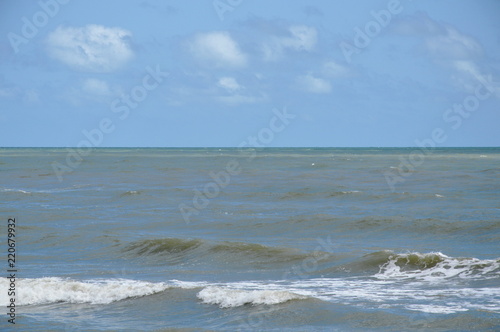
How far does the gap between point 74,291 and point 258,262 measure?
435 cm

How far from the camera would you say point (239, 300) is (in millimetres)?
9898

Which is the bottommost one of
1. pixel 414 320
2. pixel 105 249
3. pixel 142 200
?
pixel 414 320

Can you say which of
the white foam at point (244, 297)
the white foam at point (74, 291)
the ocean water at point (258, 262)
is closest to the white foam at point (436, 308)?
the ocean water at point (258, 262)

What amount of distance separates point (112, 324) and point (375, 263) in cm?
587

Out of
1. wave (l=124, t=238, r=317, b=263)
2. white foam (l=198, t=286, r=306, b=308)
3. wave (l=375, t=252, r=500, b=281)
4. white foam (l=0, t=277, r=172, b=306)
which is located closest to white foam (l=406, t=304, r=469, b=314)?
white foam (l=198, t=286, r=306, b=308)

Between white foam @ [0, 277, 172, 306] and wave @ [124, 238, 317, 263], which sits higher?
wave @ [124, 238, 317, 263]

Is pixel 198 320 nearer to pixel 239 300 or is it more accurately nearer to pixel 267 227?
pixel 239 300

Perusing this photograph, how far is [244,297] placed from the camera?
995 cm

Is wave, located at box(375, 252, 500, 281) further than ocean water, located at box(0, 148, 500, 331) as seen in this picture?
Yes

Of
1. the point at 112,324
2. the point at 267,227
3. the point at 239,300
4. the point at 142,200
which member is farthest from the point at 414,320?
the point at 142,200

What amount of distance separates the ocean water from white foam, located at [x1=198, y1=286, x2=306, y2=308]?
0.7 inches

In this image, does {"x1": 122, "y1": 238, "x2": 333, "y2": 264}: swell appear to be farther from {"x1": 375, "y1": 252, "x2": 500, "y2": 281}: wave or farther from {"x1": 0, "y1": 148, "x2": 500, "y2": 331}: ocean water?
{"x1": 375, "y1": 252, "x2": 500, "y2": 281}: wave

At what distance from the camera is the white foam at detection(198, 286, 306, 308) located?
32.2ft

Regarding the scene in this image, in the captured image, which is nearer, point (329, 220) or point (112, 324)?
point (112, 324)
